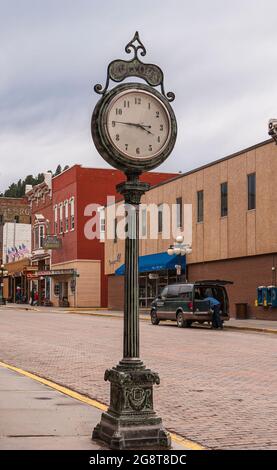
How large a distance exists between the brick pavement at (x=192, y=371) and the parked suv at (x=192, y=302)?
2.78 meters

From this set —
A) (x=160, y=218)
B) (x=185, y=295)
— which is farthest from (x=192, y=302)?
(x=160, y=218)

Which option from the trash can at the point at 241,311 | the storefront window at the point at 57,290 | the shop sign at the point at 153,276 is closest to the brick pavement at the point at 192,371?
the trash can at the point at 241,311

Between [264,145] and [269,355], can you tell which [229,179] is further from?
[269,355]

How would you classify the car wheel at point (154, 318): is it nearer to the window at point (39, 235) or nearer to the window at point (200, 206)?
the window at point (200, 206)

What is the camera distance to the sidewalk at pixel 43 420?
263 inches

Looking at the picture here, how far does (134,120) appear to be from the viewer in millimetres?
6895

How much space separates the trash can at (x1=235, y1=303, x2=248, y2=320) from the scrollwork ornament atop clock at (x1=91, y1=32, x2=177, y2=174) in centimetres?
2833

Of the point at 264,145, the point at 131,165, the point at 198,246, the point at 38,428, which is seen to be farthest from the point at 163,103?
the point at 198,246

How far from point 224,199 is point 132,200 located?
3075 centimetres

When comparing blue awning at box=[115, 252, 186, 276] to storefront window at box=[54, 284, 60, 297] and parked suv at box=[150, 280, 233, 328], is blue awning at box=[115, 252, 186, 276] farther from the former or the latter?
storefront window at box=[54, 284, 60, 297]

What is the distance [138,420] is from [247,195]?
96.4ft

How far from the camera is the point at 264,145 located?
110 feet

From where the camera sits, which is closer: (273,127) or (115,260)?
(273,127)

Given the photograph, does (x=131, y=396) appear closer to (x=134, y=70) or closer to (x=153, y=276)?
(x=134, y=70)
